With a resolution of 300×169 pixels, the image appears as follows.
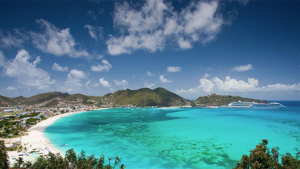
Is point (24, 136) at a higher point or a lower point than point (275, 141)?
higher

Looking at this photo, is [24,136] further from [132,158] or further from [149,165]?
[149,165]

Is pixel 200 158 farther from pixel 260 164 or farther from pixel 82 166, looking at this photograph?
pixel 82 166

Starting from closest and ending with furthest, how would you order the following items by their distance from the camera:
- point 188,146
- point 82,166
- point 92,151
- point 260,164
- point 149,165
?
point 260,164
point 82,166
point 149,165
point 92,151
point 188,146

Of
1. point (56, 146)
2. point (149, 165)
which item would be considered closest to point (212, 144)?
point (149, 165)

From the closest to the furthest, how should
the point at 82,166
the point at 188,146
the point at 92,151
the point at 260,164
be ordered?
the point at 260,164
the point at 82,166
the point at 92,151
the point at 188,146

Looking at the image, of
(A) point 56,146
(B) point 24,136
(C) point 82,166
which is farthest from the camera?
(B) point 24,136

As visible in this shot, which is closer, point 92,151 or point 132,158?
point 132,158

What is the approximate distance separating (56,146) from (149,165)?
86.7 feet

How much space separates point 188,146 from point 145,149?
488 inches

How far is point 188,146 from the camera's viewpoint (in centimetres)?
4459

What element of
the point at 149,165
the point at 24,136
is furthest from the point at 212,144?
the point at 24,136

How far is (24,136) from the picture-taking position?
50031 mm

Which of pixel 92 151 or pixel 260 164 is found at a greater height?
pixel 260 164

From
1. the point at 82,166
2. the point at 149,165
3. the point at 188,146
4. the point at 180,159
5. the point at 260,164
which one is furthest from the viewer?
the point at 188,146
